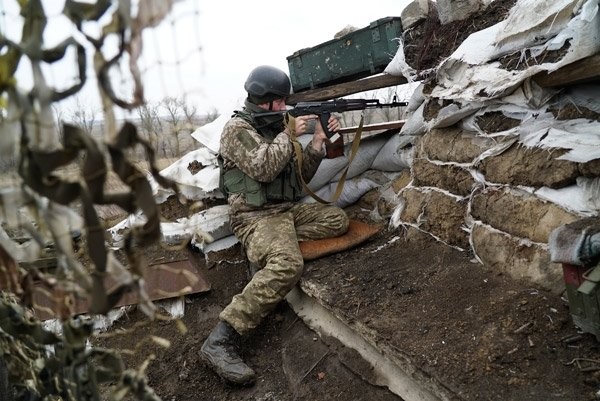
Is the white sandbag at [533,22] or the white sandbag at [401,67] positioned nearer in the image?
the white sandbag at [533,22]

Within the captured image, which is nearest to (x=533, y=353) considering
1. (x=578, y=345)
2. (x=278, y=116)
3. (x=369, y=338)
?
(x=578, y=345)

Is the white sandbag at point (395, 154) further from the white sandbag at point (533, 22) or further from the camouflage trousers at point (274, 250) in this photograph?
the white sandbag at point (533, 22)

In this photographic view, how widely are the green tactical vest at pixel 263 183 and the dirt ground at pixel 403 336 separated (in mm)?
576

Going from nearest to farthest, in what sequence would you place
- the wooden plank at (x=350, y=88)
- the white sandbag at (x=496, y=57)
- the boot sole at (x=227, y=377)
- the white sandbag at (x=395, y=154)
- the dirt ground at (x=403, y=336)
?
1. the dirt ground at (x=403, y=336)
2. the white sandbag at (x=496, y=57)
3. the boot sole at (x=227, y=377)
4. the wooden plank at (x=350, y=88)
5. the white sandbag at (x=395, y=154)

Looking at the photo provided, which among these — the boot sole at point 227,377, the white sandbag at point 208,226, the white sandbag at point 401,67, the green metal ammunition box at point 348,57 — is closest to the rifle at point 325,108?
the white sandbag at point 401,67

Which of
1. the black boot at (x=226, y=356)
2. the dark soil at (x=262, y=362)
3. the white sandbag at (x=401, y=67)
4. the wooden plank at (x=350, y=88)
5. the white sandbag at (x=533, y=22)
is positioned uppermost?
the white sandbag at (x=533, y=22)

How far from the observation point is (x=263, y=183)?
3.46 m

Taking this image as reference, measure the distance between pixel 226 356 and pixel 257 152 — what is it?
1.34m

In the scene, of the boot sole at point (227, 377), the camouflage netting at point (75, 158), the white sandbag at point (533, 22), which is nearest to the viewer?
the camouflage netting at point (75, 158)

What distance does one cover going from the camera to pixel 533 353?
1.90 m

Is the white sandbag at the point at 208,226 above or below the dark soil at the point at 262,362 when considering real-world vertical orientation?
above

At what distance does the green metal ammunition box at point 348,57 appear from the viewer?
380 centimetres

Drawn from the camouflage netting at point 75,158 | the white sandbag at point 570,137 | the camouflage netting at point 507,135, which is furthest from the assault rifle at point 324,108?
the camouflage netting at point 75,158

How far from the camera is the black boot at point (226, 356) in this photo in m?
2.72
